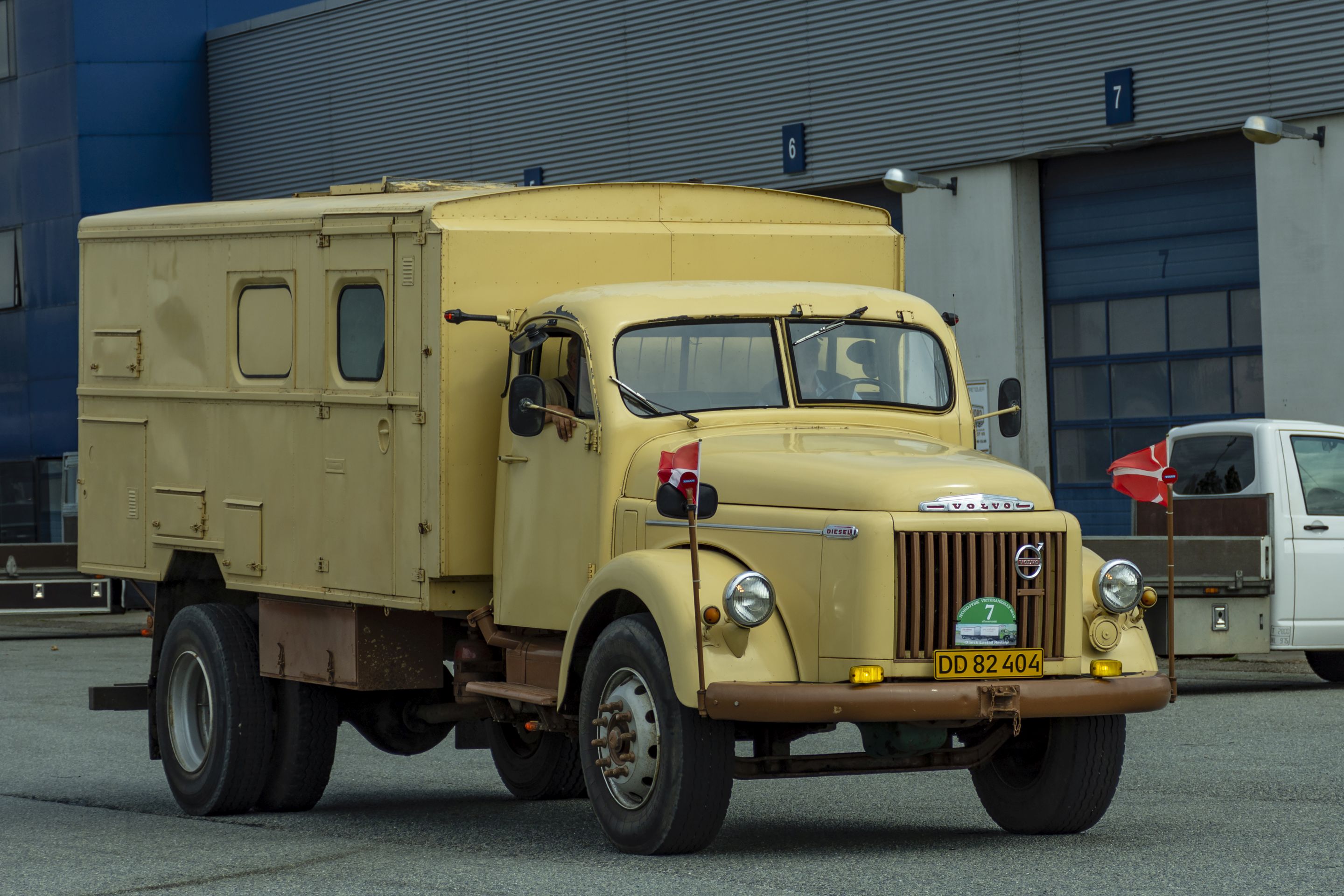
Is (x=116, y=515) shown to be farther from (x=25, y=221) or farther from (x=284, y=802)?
(x=25, y=221)

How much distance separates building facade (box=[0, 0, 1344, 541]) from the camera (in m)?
23.7

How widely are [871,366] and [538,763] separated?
3189mm

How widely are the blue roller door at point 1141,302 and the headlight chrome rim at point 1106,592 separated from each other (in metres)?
16.1

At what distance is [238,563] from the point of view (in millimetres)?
11750

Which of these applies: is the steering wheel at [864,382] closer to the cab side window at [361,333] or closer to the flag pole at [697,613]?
the flag pole at [697,613]

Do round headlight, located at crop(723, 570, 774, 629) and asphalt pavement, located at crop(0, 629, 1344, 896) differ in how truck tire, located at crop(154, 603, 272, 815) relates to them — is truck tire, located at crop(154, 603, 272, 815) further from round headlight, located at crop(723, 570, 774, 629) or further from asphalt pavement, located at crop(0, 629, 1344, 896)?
round headlight, located at crop(723, 570, 774, 629)

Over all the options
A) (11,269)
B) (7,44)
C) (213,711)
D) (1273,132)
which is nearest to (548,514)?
(213,711)

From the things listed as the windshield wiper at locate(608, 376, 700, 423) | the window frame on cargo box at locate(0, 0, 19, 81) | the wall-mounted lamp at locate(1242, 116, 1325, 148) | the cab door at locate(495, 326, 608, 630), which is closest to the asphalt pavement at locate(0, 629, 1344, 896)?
the cab door at locate(495, 326, 608, 630)

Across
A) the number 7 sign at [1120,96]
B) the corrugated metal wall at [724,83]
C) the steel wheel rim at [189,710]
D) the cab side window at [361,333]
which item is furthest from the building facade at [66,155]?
the cab side window at [361,333]

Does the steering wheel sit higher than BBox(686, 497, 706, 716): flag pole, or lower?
higher

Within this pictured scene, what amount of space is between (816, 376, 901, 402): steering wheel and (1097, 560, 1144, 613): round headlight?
155 cm

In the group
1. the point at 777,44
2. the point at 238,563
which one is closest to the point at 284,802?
the point at 238,563

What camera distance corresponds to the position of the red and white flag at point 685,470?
28.5ft

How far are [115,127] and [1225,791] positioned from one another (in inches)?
1288
